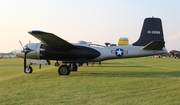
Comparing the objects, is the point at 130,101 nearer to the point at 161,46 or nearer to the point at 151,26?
the point at 161,46

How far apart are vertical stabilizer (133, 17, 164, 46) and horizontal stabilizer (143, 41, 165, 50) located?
0.85 metres

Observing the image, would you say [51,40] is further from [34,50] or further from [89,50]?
[89,50]

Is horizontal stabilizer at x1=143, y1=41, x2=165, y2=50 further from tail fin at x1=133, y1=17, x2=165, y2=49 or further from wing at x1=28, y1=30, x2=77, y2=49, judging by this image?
wing at x1=28, y1=30, x2=77, y2=49

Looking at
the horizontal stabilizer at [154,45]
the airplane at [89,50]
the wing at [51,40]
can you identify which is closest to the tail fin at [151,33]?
the airplane at [89,50]

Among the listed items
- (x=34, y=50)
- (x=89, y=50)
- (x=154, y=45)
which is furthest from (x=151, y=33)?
(x=34, y=50)

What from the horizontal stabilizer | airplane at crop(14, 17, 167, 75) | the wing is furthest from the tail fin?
the wing

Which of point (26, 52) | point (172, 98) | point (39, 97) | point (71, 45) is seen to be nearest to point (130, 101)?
point (172, 98)

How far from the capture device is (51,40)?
12.9 m

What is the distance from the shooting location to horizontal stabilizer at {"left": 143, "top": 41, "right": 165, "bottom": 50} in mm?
13227

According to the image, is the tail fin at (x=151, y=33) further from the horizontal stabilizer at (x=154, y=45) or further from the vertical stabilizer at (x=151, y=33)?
the horizontal stabilizer at (x=154, y=45)

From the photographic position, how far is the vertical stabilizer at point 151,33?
48.5 ft

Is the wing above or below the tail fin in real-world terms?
below

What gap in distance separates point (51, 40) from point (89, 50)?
2428 millimetres

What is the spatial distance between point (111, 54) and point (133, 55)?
1.38m
